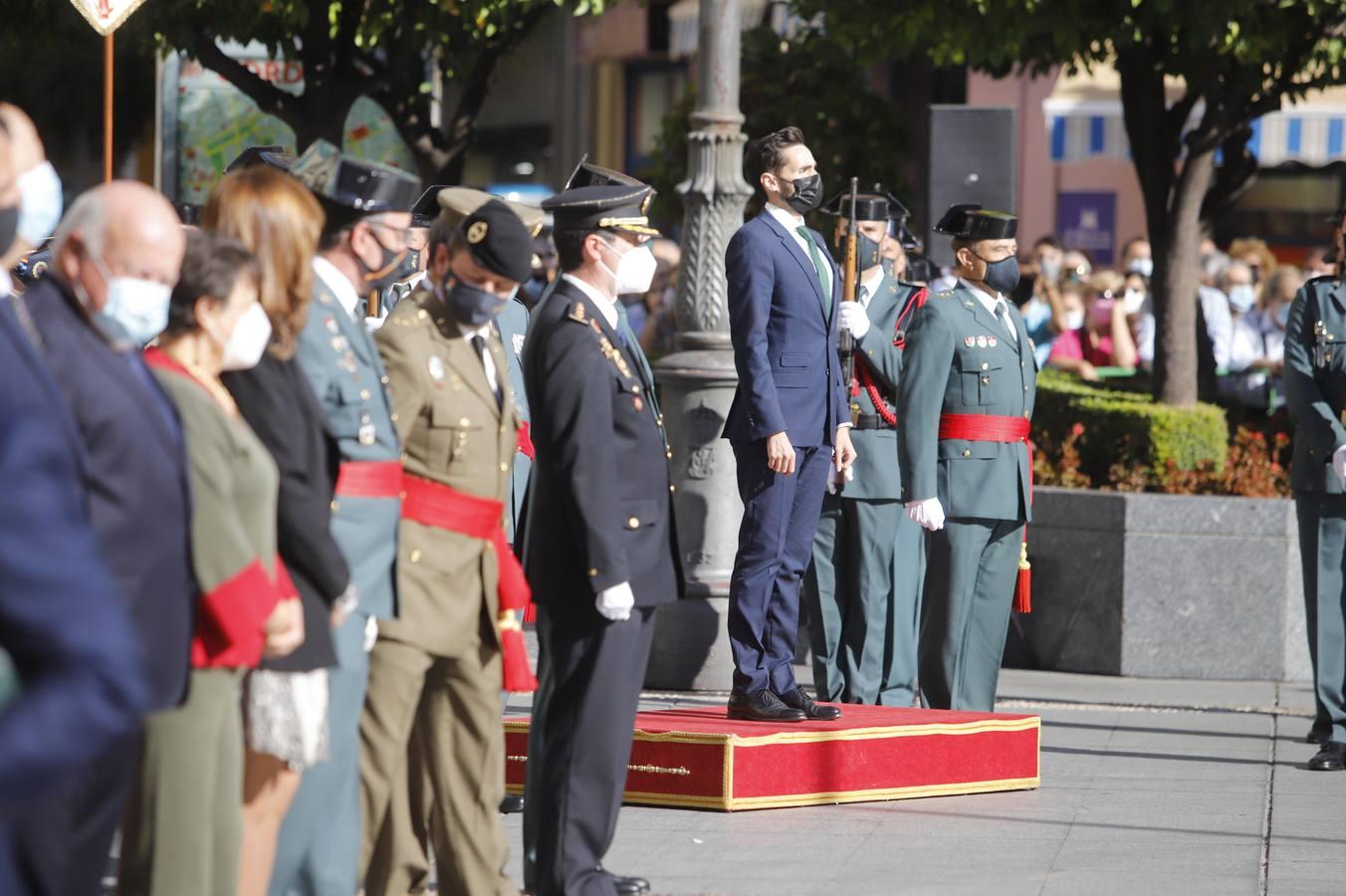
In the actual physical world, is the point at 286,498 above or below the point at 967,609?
above

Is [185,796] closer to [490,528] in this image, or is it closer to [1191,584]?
[490,528]

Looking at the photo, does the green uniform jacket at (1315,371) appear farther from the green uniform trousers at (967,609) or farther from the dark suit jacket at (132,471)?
the dark suit jacket at (132,471)

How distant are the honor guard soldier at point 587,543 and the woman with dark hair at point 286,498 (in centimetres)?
96

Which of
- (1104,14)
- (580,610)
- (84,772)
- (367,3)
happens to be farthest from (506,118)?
(84,772)

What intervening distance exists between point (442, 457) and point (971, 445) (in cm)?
344

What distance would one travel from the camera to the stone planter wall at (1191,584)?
10.3 m

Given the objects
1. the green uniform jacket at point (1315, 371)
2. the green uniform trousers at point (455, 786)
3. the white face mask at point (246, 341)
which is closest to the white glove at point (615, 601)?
the green uniform trousers at point (455, 786)

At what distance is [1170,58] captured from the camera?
38.2 feet

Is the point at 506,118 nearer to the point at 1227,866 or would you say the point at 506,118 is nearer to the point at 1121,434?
the point at 1121,434

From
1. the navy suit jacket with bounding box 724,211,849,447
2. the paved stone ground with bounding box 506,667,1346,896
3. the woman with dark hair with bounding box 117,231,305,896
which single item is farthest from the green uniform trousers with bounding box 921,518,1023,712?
the woman with dark hair with bounding box 117,231,305,896

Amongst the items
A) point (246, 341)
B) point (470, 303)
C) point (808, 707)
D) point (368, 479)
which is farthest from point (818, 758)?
point (246, 341)

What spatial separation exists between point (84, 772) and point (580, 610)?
2386mm

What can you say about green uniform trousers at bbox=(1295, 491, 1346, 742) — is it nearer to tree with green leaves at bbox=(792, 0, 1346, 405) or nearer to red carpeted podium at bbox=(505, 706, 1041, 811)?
red carpeted podium at bbox=(505, 706, 1041, 811)

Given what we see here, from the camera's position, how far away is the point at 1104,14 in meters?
10.8
